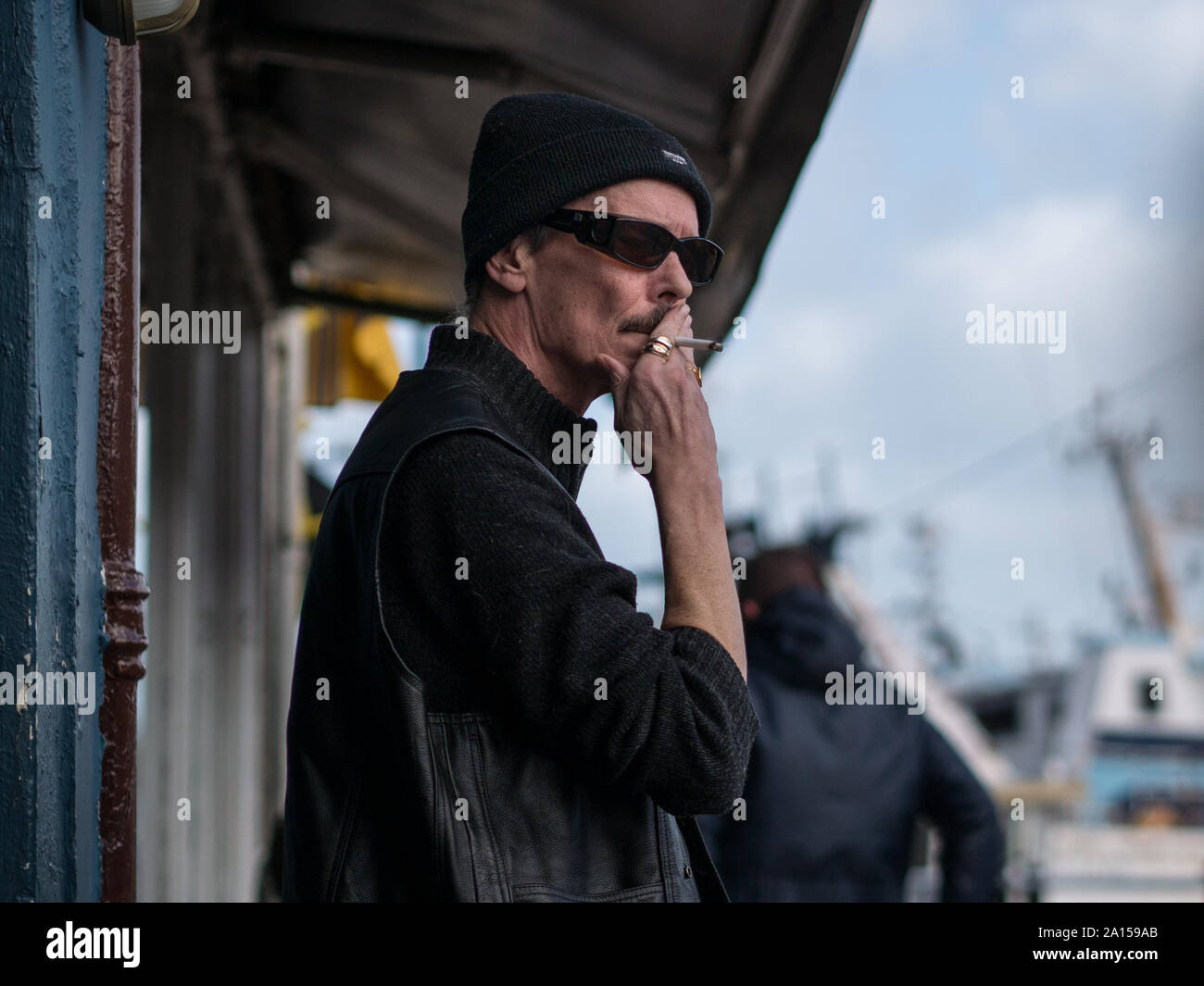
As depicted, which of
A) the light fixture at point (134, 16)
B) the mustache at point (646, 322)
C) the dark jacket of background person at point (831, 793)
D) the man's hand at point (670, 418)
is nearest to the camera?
the man's hand at point (670, 418)

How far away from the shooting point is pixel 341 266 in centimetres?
663

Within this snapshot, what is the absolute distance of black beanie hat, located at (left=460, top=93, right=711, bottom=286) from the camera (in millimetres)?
1966

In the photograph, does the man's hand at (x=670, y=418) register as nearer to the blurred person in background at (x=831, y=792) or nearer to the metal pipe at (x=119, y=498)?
the metal pipe at (x=119, y=498)

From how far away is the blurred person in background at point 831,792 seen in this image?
3.73 m

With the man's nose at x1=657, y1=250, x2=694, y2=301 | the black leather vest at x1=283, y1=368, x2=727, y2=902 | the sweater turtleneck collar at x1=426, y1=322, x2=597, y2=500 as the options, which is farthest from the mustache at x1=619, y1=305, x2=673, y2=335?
the black leather vest at x1=283, y1=368, x2=727, y2=902

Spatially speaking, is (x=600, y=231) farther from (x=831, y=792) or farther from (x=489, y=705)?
(x=831, y=792)

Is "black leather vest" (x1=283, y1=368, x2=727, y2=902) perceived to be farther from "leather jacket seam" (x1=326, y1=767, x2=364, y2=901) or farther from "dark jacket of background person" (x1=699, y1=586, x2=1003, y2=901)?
"dark jacket of background person" (x1=699, y1=586, x2=1003, y2=901)

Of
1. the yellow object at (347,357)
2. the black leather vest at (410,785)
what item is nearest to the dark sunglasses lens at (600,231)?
the black leather vest at (410,785)

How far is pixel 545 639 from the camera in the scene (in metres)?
1.57

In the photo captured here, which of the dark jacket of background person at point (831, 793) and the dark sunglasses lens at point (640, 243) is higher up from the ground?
the dark sunglasses lens at point (640, 243)

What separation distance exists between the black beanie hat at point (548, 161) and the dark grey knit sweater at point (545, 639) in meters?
0.46
